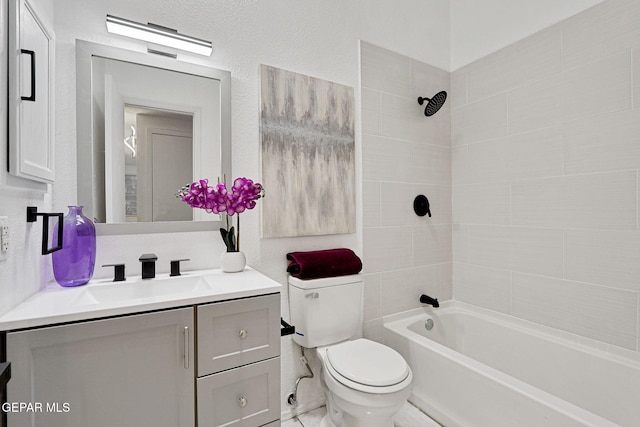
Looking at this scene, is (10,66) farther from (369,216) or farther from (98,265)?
(369,216)

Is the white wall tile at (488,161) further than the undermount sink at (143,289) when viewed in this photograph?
Yes

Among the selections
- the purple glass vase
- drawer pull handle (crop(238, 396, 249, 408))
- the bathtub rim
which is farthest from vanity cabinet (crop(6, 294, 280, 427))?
the bathtub rim

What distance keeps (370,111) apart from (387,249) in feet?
3.12

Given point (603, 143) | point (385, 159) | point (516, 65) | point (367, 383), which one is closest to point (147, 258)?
point (367, 383)

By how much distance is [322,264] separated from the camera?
5.57 ft

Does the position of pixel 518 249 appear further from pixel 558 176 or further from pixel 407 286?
pixel 407 286

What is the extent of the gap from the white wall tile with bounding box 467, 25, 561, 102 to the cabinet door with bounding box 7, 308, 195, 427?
236 cm

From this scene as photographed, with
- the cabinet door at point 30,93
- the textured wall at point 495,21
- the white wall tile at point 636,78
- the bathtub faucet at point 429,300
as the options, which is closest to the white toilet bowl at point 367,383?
the bathtub faucet at point 429,300

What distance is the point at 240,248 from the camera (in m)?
1.63

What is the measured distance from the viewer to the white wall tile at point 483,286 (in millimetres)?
2105

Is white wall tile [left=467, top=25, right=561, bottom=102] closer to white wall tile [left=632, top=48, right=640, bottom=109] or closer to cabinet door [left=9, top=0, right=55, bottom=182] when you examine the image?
white wall tile [left=632, top=48, right=640, bottom=109]

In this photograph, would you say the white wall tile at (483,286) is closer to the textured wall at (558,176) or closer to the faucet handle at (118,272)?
the textured wall at (558,176)

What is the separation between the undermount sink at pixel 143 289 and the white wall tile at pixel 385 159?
48.0 inches

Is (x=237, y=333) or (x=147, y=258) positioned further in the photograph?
(x=147, y=258)
